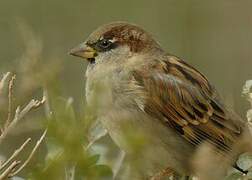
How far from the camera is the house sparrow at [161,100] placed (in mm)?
2855

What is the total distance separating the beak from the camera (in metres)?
3.09

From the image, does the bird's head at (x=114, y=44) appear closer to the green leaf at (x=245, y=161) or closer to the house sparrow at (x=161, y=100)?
the house sparrow at (x=161, y=100)

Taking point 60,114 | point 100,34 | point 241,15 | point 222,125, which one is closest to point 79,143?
point 60,114

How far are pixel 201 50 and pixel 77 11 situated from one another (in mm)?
744

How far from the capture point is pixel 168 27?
468cm

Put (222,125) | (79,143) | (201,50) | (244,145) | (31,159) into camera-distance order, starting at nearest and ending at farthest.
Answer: (79,143), (31,159), (244,145), (222,125), (201,50)

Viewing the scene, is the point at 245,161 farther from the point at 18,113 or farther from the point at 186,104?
the point at 186,104

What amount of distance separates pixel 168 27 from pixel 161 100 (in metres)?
1.73

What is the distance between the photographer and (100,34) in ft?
10.3

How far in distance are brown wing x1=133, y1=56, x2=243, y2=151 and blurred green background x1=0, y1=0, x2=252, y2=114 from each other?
58.4 inches

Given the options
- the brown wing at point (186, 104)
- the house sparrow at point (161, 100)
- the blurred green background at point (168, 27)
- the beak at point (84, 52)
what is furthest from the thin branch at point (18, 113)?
the blurred green background at point (168, 27)

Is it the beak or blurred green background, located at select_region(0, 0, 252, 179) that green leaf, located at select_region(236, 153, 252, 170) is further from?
blurred green background, located at select_region(0, 0, 252, 179)

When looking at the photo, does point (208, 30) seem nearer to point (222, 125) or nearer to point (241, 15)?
point (241, 15)

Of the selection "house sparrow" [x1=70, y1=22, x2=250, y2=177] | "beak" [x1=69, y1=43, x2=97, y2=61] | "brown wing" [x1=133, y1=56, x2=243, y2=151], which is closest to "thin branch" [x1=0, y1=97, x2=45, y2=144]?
"house sparrow" [x1=70, y1=22, x2=250, y2=177]
